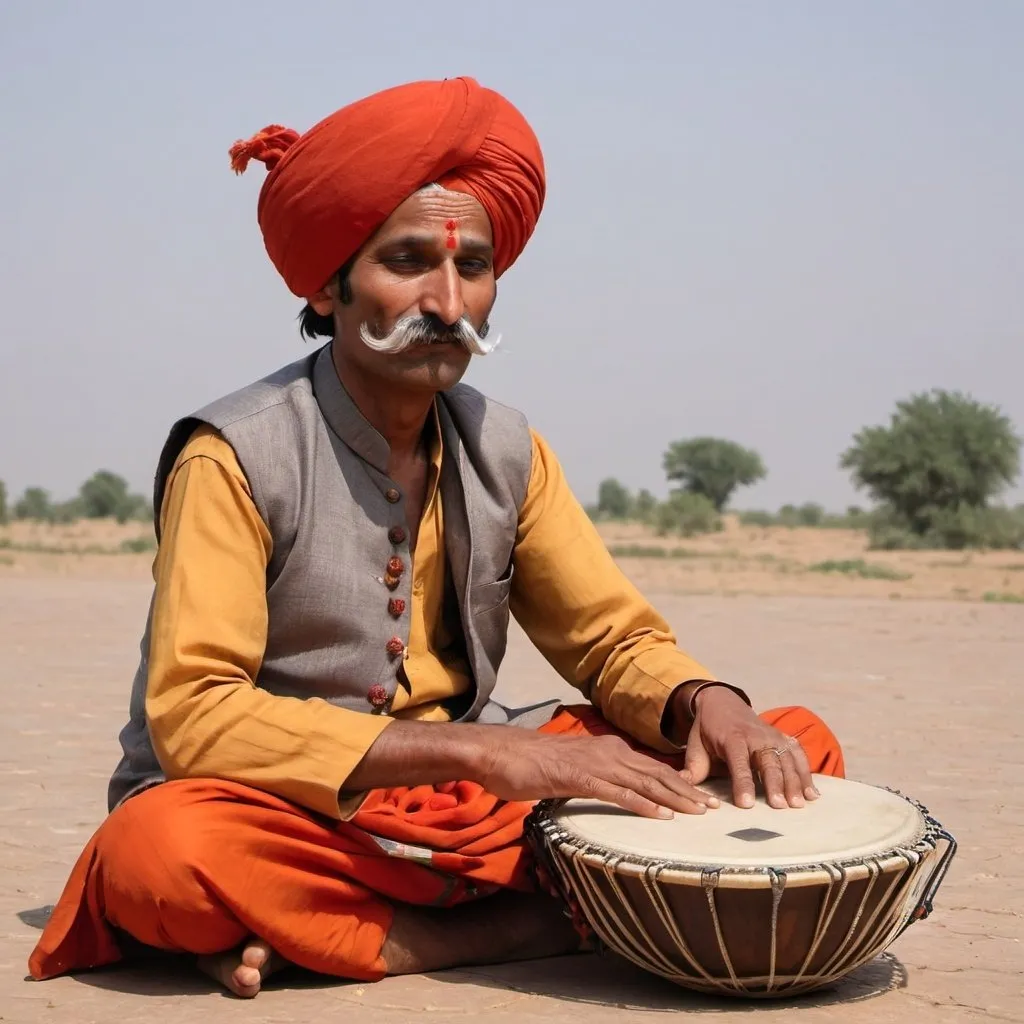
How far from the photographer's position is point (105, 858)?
10.7 feet

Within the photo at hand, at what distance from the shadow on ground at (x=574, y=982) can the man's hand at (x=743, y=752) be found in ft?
1.34

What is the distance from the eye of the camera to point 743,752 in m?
3.44

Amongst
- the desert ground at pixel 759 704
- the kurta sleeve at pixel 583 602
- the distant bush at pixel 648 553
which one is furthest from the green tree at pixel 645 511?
the kurta sleeve at pixel 583 602

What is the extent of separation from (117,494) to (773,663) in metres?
38.6

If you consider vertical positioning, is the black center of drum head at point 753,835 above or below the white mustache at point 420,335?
below

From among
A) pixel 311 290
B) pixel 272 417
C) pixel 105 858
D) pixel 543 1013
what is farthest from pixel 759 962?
pixel 311 290

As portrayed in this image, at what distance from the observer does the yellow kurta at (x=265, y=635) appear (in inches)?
128

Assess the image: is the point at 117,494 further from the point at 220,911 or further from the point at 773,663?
the point at 220,911

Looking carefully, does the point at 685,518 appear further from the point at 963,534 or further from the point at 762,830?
the point at 762,830

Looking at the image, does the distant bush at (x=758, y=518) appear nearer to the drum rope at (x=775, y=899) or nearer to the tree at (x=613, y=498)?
the tree at (x=613, y=498)

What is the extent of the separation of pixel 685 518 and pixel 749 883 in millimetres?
34608

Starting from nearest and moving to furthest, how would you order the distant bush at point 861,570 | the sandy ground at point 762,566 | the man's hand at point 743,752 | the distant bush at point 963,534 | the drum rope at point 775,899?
the drum rope at point 775,899
the man's hand at point 743,752
the sandy ground at point 762,566
the distant bush at point 861,570
the distant bush at point 963,534

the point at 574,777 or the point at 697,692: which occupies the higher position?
the point at 697,692

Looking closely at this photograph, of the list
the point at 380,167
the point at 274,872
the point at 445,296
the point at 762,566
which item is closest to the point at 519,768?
the point at 274,872
